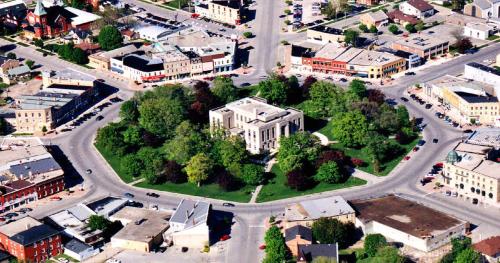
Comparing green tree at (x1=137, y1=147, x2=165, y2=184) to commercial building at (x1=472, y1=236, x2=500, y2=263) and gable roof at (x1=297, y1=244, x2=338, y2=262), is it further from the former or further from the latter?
commercial building at (x1=472, y1=236, x2=500, y2=263)

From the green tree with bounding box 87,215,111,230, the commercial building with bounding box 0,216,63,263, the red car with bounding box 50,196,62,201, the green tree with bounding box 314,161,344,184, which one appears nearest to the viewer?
the commercial building with bounding box 0,216,63,263

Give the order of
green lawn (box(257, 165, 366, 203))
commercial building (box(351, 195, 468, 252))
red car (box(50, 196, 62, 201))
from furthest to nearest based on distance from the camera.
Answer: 1. red car (box(50, 196, 62, 201))
2. green lawn (box(257, 165, 366, 203))
3. commercial building (box(351, 195, 468, 252))

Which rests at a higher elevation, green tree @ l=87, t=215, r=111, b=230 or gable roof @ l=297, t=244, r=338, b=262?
gable roof @ l=297, t=244, r=338, b=262

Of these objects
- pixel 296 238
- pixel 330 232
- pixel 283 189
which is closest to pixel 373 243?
pixel 330 232

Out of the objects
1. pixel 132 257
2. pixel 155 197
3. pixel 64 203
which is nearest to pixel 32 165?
pixel 64 203

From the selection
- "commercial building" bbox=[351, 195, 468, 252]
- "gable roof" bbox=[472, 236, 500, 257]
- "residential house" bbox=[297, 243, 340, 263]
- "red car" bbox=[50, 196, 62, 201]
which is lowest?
"red car" bbox=[50, 196, 62, 201]

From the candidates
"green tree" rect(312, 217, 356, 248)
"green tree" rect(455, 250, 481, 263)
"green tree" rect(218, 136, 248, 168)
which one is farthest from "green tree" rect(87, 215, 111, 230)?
"green tree" rect(455, 250, 481, 263)
